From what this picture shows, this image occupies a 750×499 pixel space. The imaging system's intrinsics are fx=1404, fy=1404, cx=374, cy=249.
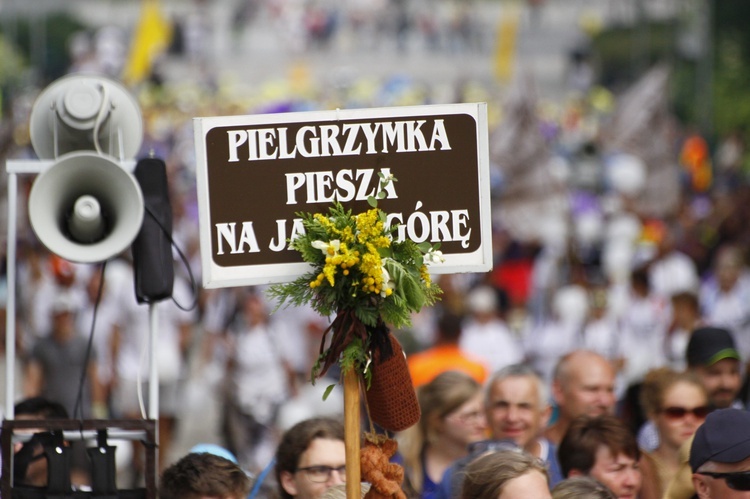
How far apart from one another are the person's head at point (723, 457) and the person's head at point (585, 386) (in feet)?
8.59

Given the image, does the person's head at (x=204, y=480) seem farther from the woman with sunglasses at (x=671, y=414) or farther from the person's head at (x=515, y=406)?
the woman with sunglasses at (x=671, y=414)

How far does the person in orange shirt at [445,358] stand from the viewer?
9.13 metres

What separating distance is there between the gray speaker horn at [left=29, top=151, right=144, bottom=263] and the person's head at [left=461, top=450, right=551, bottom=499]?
146 cm

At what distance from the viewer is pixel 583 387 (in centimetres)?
724

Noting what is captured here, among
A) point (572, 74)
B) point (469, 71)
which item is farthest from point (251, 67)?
point (572, 74)

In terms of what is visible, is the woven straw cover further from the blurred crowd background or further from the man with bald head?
the blurred crowd background

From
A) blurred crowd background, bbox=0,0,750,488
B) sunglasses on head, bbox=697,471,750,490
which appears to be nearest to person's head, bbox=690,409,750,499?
sunglasses on head, bbox=697,471,750,490

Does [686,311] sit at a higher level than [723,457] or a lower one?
higher

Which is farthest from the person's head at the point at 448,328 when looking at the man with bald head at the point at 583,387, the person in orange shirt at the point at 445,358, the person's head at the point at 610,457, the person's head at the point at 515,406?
the person's head at the point at 610,457

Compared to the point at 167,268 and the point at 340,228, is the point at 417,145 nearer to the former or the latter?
the point at 340,228

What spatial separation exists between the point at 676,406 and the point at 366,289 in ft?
9.05

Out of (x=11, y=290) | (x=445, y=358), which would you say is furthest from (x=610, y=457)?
(x=445, y=358)

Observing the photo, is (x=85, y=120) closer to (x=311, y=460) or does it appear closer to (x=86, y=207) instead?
(x=86, y=207)

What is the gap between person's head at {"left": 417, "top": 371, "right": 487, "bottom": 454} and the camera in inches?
270
